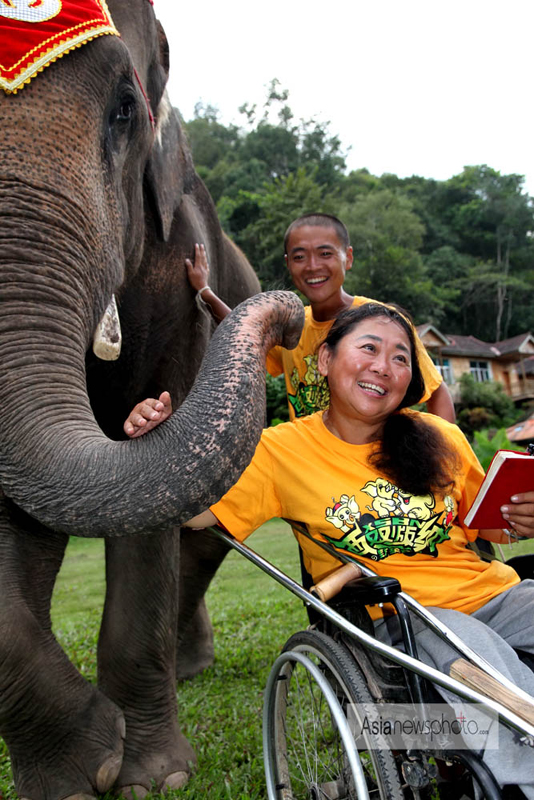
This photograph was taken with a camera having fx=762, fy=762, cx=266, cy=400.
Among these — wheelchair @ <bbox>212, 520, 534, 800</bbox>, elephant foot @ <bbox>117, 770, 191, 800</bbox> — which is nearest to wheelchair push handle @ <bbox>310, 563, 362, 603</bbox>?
wheelchair @ <bbox>212, 520, 534, 800</bbox>

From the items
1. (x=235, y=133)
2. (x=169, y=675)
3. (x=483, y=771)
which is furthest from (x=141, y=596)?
(x=235, y=133)

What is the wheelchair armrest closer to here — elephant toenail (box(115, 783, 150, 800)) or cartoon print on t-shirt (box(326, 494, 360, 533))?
cartoon print on t-shirt (box(326, 494, 360, 533))

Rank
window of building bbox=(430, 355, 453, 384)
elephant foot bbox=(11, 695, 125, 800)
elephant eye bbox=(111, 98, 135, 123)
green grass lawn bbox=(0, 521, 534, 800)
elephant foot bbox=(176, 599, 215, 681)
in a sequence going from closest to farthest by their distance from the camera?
elephant foot bbox=(11, 695, 125, 800) < elephant eye bbox=(111, 98, 135, 123) < green grass lawn bbox=(0, 521, 534, 800) < elephant foot bbox=(176, 599, 215, 681) < window of building bbox=(430, 355, 453, 384)

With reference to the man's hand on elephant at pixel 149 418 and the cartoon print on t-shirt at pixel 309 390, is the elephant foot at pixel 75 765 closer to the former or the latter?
the man's hand on elephant at pixel 149 418

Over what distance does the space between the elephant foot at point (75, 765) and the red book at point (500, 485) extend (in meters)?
1.46

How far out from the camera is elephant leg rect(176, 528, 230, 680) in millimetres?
4523

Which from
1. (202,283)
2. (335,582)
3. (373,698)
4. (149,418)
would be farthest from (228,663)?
(149,418)

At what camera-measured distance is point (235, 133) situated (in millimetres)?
64188

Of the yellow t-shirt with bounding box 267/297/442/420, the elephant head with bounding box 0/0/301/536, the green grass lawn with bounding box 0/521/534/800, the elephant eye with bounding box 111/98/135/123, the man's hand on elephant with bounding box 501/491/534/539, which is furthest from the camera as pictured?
the yellow t-shirt with bounding box 267/297/442/420

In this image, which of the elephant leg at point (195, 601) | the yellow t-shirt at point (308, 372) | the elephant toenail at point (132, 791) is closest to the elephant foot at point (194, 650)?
the elephant leg at point (195, 601)

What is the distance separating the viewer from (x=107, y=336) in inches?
106

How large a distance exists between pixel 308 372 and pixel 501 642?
64.4 inches

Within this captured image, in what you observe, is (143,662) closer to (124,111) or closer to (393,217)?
(124,111)

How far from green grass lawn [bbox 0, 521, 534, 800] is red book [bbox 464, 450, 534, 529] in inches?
51.1
